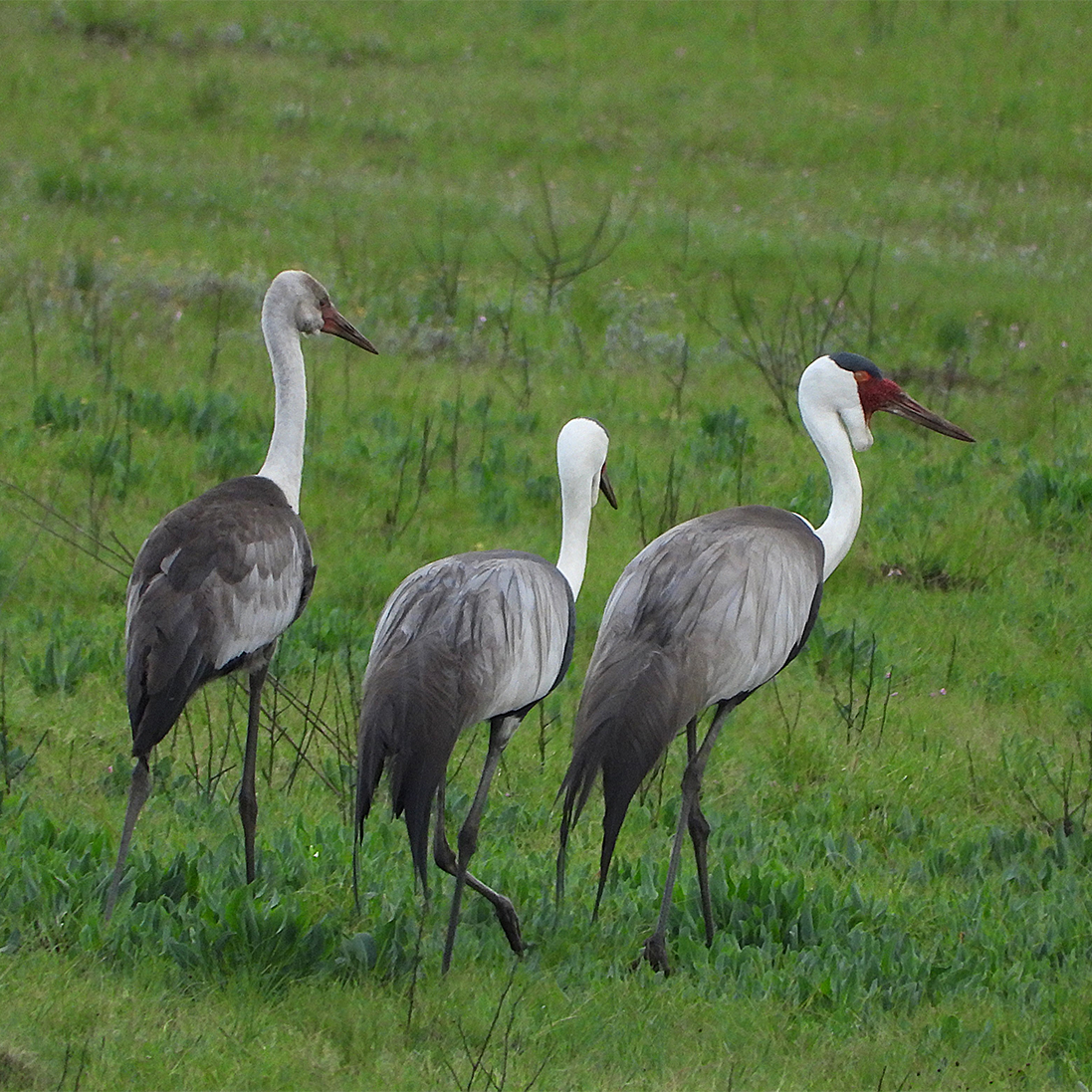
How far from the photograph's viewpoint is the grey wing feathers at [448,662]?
15.5 ft

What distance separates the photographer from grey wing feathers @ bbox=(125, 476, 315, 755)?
5062 mm

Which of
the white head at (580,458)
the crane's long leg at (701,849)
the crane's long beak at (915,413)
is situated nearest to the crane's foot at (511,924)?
the crane's long leg at (701,849)

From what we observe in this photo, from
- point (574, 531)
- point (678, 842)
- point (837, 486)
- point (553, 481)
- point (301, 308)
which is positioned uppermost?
point (301, 308)

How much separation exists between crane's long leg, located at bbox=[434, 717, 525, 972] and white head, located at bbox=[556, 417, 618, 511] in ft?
2.99

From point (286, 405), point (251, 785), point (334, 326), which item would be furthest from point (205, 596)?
point (334, 326)

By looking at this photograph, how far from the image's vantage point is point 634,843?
608cm

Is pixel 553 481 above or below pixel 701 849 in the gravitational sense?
above

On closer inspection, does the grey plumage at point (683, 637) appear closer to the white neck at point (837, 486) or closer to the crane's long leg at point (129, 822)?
the white neck at point (837, 486)

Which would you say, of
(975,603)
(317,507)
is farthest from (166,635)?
(975,603)

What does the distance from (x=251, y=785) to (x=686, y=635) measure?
1.46m

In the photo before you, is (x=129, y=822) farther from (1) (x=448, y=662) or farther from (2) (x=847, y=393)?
(2) (x=847, y=393)

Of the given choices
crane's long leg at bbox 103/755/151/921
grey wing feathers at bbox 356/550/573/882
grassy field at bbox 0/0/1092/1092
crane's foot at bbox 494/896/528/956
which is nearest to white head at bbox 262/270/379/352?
grassy field at bbox 0/0/1092/1092

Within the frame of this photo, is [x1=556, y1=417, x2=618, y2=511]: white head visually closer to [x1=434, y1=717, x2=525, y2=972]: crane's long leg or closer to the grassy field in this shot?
[x1=434, y1=717, x2=525, y2=972]: crane's long leg

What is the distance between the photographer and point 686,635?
5.26 meters
